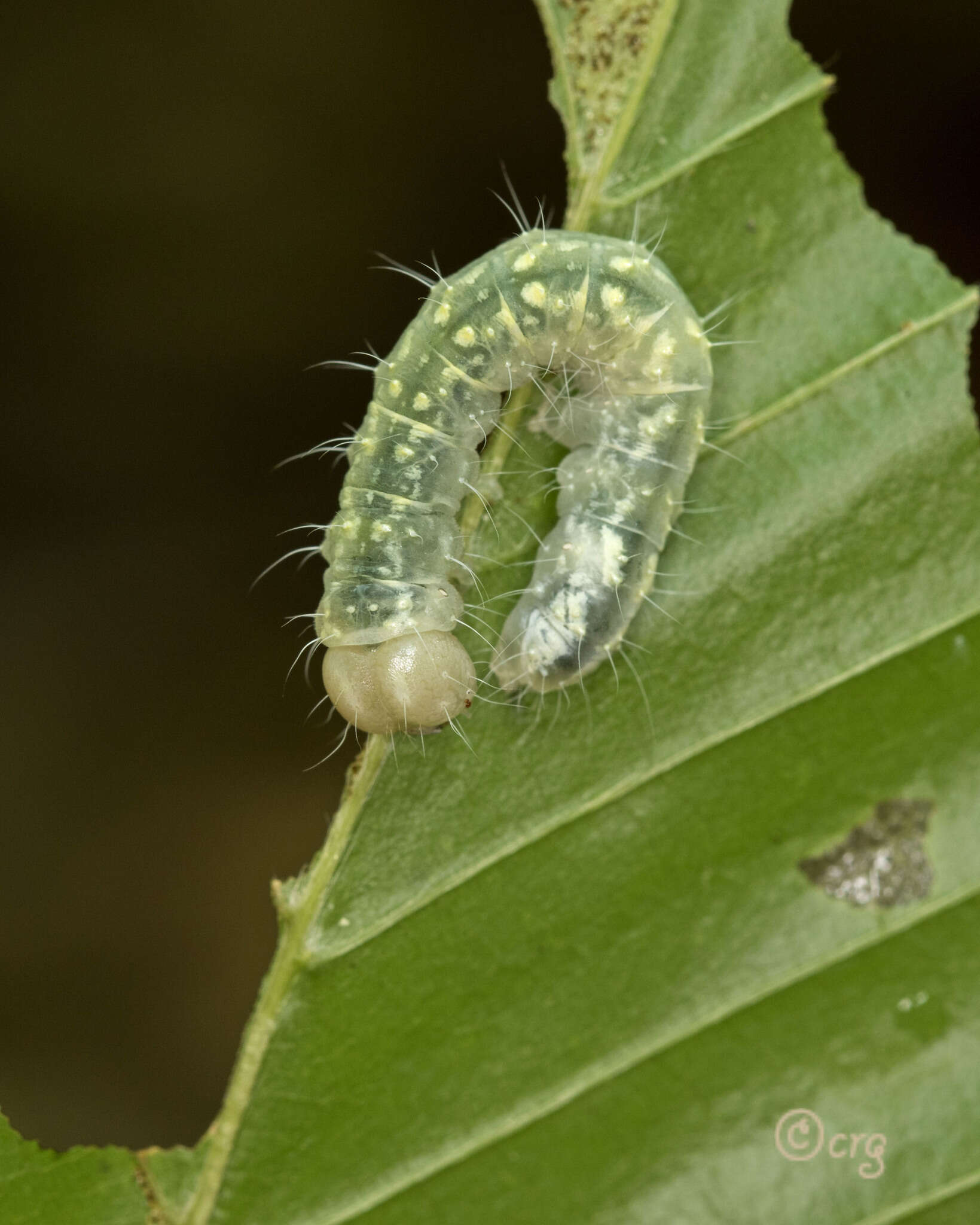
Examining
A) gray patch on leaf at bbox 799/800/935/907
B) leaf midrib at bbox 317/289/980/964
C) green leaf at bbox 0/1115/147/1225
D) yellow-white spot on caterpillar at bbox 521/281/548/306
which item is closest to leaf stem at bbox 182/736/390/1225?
A: leaf midrib at bbox 317/289/980/964

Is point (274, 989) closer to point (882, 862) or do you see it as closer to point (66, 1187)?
point (66, 1187)

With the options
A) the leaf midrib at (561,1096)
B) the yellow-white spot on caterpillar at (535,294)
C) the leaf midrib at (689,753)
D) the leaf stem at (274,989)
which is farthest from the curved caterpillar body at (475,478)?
the leaf midrib at (561,1096)

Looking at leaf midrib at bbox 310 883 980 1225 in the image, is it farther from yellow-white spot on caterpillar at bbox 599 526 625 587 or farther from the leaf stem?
yellow-white spot on caterpillar at bbox 599 526 625 587

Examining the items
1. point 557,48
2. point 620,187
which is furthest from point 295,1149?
point 557,48

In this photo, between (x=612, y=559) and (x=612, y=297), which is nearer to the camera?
(x=612, y=297)

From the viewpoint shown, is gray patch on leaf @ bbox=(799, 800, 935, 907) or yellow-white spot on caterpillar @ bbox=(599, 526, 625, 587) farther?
yellow-white spot on caterpillar @ bbox=(599, 526, 625, 587)

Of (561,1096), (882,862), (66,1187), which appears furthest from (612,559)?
(66,1187)

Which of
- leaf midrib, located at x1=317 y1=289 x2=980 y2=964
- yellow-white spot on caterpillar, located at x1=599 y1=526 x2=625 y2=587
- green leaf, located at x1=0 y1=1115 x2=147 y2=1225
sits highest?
yellow-white spot on caterpillar, located at x1=599 y1=526 x2=625 y2=587
